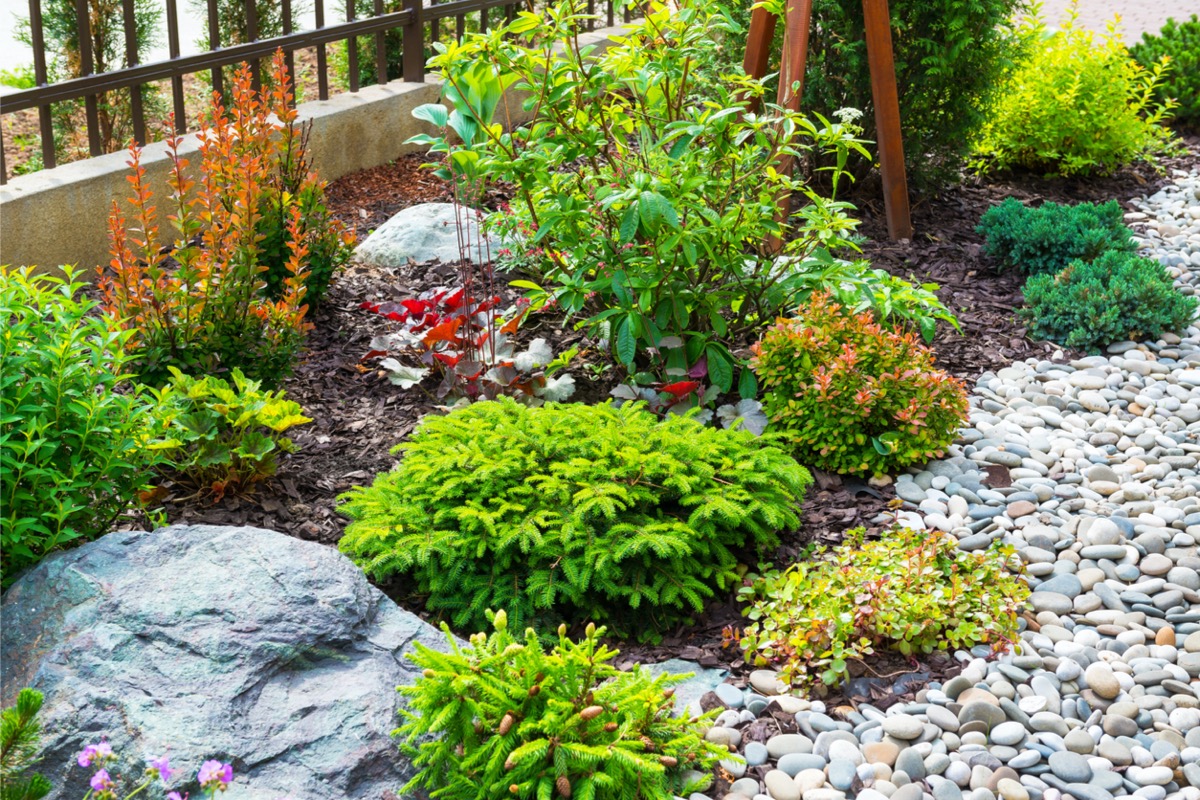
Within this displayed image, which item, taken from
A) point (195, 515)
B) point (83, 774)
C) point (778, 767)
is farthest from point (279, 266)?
point (778, 767)

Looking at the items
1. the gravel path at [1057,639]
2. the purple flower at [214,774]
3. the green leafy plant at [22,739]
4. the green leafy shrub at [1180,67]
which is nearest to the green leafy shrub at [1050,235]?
the gravel path at [1057,639]

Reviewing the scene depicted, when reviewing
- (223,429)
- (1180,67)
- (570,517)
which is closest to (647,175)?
(570,517)

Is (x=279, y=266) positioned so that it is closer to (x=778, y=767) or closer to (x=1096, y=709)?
(x=778, y=767)

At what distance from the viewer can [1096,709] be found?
9.80 feet

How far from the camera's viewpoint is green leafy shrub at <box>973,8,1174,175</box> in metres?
6.96

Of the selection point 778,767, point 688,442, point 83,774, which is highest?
point 688,442

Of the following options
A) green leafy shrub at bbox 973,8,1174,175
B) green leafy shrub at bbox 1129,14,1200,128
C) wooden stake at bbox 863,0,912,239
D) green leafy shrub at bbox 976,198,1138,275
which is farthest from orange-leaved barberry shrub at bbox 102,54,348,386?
green leafy shrub at bbox 1129,14,1200,128

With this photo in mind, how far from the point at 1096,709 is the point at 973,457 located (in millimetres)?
1300

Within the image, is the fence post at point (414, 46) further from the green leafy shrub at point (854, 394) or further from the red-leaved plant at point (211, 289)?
the green leafy shrub at point (854, 394)

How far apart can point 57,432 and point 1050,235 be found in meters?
4.75

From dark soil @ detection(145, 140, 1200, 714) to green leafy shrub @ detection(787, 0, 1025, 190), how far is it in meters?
0.42

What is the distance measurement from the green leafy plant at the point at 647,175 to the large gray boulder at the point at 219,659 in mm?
1706

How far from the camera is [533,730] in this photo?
2.49 metres

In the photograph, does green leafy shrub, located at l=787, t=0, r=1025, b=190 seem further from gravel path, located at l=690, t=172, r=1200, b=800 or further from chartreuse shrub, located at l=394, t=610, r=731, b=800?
chartreuse shrub, located at l=394, t=610, r=731, b=800
